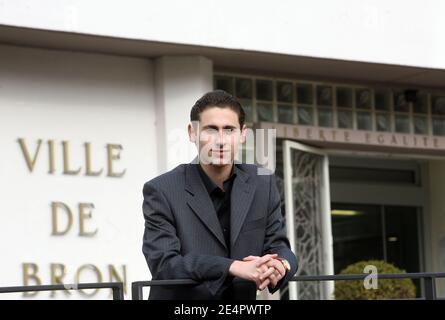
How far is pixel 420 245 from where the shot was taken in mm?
15148

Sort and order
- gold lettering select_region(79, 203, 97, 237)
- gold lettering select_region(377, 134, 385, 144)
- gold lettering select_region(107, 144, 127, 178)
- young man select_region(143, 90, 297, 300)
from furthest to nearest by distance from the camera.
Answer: gold lettering select_region(377, 134, 385, 144) < gold lettering select_region(107, 144, 127, 178) < gold lettering select_region(79, 203, 97, 237) < young man select_region(143, 90, 297, 300)

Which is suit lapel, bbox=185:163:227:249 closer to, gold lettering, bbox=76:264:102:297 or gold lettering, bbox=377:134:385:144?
gold lettering, bbox=76:264:102:297

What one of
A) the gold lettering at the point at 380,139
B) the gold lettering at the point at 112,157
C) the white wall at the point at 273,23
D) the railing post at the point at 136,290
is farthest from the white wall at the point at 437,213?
the railing post at the point at 136,290

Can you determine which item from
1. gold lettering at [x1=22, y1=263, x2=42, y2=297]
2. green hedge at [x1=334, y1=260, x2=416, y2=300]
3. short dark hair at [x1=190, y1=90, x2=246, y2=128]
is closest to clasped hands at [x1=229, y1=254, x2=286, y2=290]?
short dark hair at [x1=190, y1=90, x2=246, y2=128]

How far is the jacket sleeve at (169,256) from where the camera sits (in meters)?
4.91

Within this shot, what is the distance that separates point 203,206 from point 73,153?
5.52m

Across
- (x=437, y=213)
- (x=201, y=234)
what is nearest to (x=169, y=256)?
(x=201, y=234)

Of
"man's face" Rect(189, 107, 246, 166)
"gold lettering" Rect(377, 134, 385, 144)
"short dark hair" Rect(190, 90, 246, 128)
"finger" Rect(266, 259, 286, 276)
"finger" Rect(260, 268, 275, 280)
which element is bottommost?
"finger" Rect(260, 268, 275, 280)

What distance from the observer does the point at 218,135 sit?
5.11 meters

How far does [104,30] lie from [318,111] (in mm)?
2898

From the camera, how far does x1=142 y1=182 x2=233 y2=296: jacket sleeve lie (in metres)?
4.91

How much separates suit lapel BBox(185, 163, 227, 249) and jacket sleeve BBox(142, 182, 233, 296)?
11 centimetres

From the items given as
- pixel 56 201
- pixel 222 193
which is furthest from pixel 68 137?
pixel 222 193

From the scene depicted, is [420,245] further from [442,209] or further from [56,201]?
[56,201]
